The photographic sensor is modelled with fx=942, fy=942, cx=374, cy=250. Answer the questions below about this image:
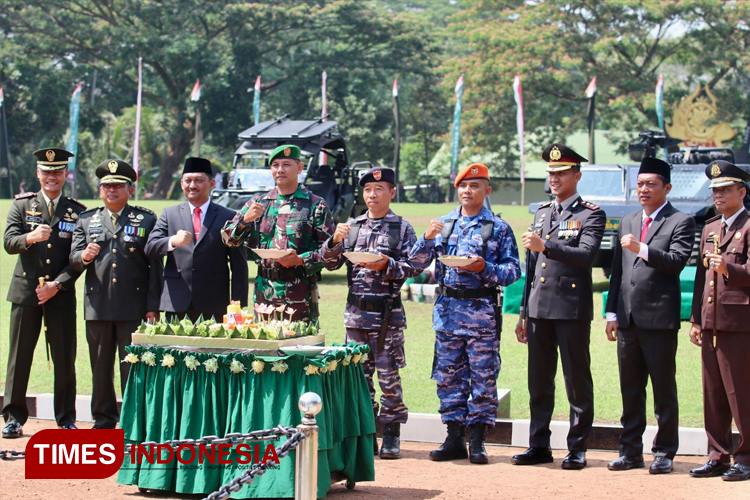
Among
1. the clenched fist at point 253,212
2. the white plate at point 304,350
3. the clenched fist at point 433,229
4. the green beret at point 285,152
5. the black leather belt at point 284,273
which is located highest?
the green beret at point 285,152

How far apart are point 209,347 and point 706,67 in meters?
37.0

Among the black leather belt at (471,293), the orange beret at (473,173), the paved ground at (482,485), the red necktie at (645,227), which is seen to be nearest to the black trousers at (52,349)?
the paved ground at (482,485)

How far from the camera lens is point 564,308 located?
632cm

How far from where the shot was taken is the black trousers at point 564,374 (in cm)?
634

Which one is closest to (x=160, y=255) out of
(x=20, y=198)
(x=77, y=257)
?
(x=77, y=257)

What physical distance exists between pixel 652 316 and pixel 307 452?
280 cm

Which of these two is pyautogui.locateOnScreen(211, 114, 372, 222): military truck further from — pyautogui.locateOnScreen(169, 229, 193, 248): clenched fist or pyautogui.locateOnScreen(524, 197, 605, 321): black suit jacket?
pyautogui.locateOnScreen(524, 197, 605, 321): black suit jacket

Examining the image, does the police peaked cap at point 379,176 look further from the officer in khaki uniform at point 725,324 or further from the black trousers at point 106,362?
the officer in khaki uniform at point 725,324

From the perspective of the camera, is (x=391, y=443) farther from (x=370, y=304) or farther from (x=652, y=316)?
(x=652, y=316)

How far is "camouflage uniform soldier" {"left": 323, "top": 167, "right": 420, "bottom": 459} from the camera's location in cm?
659

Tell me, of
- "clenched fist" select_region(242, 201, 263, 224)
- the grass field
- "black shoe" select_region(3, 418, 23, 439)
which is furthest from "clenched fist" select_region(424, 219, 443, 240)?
"black shoe" select_region(3, 418, 23, 439)

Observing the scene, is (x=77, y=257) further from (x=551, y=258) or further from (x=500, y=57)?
(x=500, y=57)

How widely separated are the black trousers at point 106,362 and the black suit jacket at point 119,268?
0.09 meters

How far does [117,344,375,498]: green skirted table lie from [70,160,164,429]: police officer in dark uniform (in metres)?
1.34
